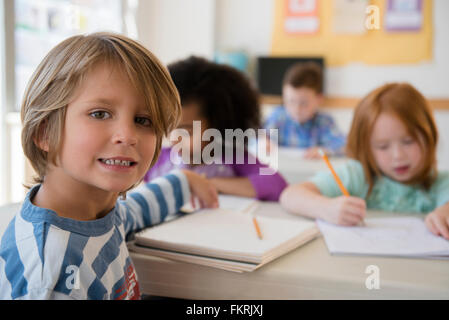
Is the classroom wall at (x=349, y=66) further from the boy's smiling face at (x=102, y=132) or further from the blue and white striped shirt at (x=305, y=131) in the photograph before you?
the boy's smiling face at (x=102, y=132)

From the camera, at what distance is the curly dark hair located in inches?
46.3

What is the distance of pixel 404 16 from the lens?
3711 mm

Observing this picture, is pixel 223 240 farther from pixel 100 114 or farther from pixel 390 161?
pixel 390 161

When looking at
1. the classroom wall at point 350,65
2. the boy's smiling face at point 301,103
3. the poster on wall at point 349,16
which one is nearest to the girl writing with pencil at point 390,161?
the boy's smiling face at point 301,103

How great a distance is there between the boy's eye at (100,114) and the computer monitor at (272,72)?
3505 mm

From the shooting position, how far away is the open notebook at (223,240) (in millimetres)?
610

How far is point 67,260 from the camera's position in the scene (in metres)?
0.46

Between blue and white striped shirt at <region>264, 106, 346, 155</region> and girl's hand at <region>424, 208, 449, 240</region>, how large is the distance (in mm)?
2083

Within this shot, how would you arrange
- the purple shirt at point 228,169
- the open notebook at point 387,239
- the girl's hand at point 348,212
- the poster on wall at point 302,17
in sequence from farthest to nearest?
the poster on wall at point 302,17 → the purple shirt at point 228,169 → the girl's hand at point 348,212 → the open notebook at point 387,239

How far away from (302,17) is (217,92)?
3.05 meters

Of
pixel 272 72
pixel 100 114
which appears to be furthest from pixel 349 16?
pixel 100 114

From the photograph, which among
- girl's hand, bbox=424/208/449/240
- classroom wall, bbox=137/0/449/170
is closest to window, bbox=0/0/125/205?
classroom wall, bbox=137/0/449/170

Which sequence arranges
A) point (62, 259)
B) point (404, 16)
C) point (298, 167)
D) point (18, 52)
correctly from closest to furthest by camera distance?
point (62, 259), point (298, 167), point (18, 52), point (404, 16)
